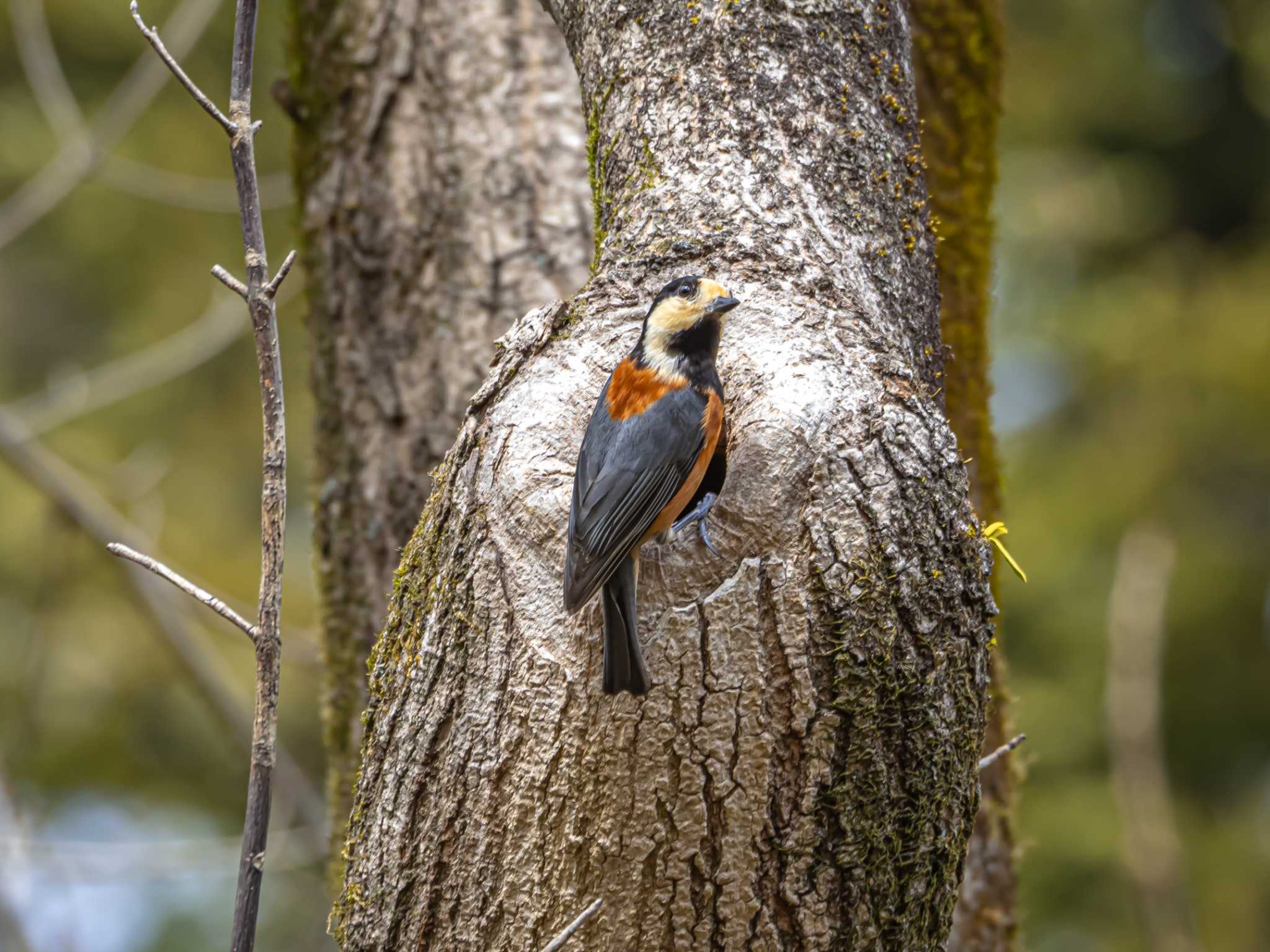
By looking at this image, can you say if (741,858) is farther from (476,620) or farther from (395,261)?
(395,261)

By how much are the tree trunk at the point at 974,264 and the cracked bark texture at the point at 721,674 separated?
1214 millimetres

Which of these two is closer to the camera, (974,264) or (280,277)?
(280,277)

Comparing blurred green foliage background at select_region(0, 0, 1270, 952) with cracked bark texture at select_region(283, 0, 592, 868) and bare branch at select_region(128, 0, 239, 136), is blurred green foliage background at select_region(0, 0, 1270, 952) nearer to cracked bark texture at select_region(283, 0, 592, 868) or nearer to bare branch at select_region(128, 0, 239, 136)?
cracked bark texture at select_region(283, 0, 592, 868)

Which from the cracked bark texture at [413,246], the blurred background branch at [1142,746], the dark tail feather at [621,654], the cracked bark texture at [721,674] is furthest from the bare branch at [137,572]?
the blurred background branch at [1142,746]

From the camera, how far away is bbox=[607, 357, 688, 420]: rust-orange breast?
71.0 inches

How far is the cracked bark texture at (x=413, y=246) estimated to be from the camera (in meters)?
3.23

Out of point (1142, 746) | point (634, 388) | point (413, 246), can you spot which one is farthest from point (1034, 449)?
point (634, 388)

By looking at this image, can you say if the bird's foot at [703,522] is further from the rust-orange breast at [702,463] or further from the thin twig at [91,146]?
the thin twig at [91,146]

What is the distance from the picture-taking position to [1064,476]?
733 cm

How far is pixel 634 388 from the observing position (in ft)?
6.07

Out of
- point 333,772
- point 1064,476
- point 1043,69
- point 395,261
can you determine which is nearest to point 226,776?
point 333,772

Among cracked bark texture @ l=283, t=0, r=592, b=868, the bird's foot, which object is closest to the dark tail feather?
the bird's foot

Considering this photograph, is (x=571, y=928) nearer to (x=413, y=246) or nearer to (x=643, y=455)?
(x=643, y=455)

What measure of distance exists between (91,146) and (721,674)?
2965 millimetres
